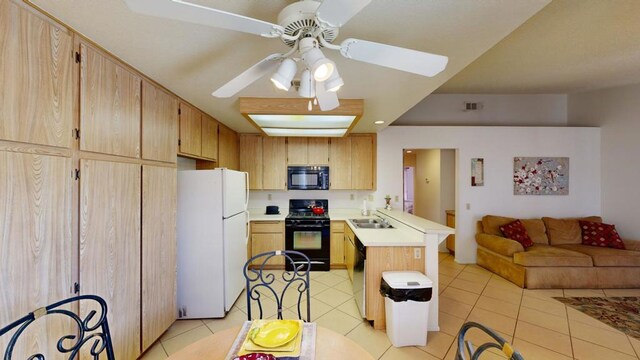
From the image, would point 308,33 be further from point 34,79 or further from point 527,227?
point 527,227

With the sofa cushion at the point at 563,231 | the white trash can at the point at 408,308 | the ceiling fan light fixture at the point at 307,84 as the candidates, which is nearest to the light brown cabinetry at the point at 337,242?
the white trash can at the point at 408,308

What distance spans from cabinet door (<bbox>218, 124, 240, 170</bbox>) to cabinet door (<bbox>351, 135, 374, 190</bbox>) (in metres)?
2.05

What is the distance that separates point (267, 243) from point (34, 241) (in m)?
2.81

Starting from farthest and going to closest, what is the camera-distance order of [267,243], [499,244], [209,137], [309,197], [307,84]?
→ [309,197] < [267,243] < [499,244] < [209,137] < [307,84]

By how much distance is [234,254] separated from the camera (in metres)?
2.73

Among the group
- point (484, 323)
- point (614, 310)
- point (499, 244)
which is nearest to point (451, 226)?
point (499, 244)

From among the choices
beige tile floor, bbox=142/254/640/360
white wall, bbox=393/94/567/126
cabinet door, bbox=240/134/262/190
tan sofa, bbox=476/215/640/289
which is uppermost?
white wall, bbox=393/94/567/126

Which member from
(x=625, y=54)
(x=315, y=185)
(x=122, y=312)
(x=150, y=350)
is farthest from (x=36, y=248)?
(x=625, y=54)

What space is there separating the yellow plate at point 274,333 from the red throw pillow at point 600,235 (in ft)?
16.0

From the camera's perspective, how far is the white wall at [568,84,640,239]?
3.56 metres

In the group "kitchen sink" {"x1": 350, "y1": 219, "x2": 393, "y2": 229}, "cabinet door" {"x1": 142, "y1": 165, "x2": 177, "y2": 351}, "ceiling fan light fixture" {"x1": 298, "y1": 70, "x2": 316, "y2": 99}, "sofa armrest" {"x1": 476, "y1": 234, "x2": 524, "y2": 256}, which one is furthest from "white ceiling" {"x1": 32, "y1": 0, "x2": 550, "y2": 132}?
"sofa armrest" {"x1": 476, "y1": 234, "x2": 524, "y2": 256}

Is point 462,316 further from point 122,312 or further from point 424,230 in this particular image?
point 122,312

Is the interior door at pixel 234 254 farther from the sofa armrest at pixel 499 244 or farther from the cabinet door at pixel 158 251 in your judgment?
the sofa armrest at pixel 499 244

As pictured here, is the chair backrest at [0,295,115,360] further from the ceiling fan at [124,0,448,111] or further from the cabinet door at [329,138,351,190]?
the cabinet door at [329,138,351,190]
